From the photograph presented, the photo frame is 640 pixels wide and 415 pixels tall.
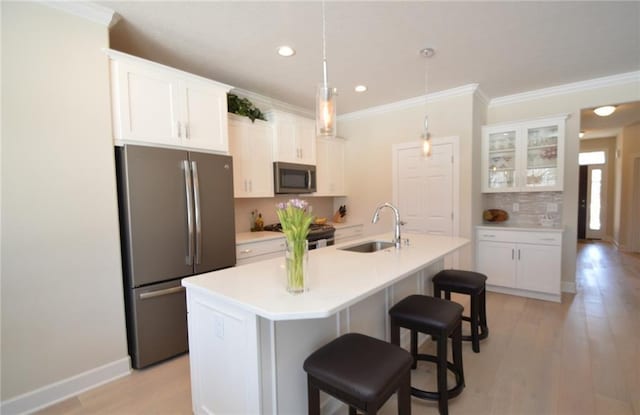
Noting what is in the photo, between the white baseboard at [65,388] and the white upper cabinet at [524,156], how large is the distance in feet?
14.9

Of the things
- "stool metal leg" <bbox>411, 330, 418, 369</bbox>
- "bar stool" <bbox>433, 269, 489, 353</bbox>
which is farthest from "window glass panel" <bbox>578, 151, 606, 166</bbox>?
"stool metal leg" <bbox>411, 330, 418, 369</bbox>

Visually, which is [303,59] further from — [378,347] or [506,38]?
[378,347]

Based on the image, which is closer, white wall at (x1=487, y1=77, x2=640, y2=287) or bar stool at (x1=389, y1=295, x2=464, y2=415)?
bar stool at (x1=389, y1=295, x2=464, y2=415)

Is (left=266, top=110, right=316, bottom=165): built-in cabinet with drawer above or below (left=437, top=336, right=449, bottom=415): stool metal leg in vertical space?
above

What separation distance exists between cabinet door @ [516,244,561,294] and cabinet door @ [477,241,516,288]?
0.24ft

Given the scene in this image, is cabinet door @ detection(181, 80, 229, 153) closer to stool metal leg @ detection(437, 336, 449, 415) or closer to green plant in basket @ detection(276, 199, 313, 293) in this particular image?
green plant in basket @ detection(276, 199, 313, 293)

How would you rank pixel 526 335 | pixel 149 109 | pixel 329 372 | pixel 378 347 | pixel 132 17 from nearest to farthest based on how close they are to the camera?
pixel 329 372
pixel 378 347
pixel 132 17
pixel 149 109
pixel 526 335

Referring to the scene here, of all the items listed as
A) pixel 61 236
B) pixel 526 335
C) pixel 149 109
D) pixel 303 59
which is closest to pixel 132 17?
pixel 149 109

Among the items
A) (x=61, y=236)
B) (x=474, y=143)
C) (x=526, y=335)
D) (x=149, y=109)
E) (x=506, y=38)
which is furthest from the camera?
(x=474, y=143)

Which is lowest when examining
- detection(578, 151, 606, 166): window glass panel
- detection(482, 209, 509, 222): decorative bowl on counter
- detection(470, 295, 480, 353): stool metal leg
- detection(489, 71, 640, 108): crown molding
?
detection(470, 295, 480, 353): stool metal leg

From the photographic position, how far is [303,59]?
2.88 meters

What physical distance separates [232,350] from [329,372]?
495 mm

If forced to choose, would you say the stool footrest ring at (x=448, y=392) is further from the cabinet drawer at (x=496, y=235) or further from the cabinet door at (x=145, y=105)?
the cabinet door at (x=145, y=105)

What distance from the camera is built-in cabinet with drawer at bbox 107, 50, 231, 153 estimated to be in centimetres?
219
